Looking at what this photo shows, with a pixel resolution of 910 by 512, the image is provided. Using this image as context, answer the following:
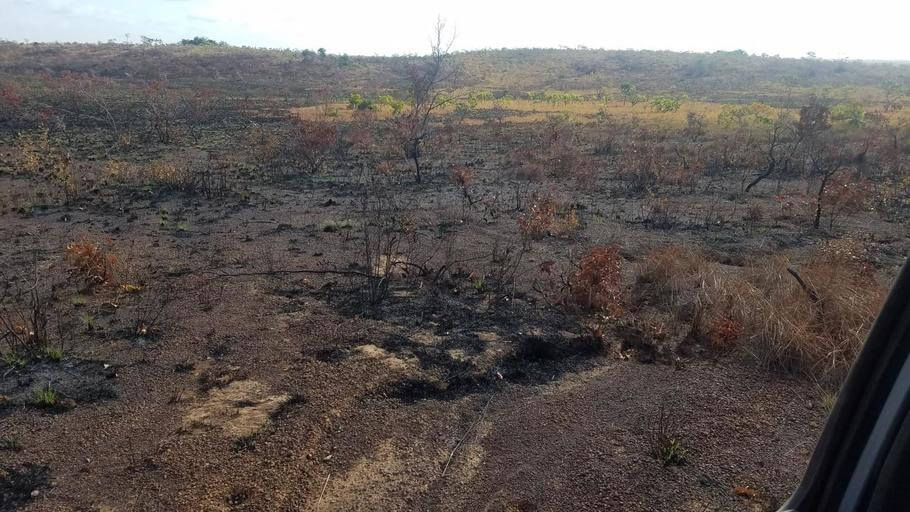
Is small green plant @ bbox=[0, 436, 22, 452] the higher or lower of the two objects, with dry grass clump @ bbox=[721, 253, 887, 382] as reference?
lower

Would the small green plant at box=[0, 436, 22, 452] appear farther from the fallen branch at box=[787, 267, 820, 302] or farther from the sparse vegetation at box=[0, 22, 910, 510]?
the fallen branch at box=[787, 267, 820, 302]

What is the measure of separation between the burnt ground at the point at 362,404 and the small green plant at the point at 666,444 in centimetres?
6

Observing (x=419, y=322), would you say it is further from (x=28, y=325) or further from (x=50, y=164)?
(x=50, y=164)

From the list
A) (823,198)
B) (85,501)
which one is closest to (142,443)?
(85,501)

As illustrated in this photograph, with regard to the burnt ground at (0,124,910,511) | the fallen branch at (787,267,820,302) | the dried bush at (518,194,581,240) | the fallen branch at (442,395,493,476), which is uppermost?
the fallen branch at (787,267,820,302)

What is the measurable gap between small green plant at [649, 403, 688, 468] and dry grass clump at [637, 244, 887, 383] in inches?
64.0

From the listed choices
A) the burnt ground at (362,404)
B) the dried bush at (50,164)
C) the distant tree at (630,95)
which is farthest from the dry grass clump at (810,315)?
the distant tree at (630,95)

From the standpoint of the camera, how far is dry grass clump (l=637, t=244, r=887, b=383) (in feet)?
17.5

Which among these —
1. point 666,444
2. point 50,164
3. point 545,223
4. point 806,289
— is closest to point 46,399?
point 666,444

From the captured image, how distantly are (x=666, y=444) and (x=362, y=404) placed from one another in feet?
7.71

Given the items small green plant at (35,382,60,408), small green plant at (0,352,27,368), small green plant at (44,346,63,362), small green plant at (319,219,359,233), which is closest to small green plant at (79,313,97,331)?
small green plant at (44,346,63,362)

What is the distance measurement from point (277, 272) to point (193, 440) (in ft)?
12.7

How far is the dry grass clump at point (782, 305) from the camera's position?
532 cm

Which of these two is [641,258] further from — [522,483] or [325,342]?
[522,483]
